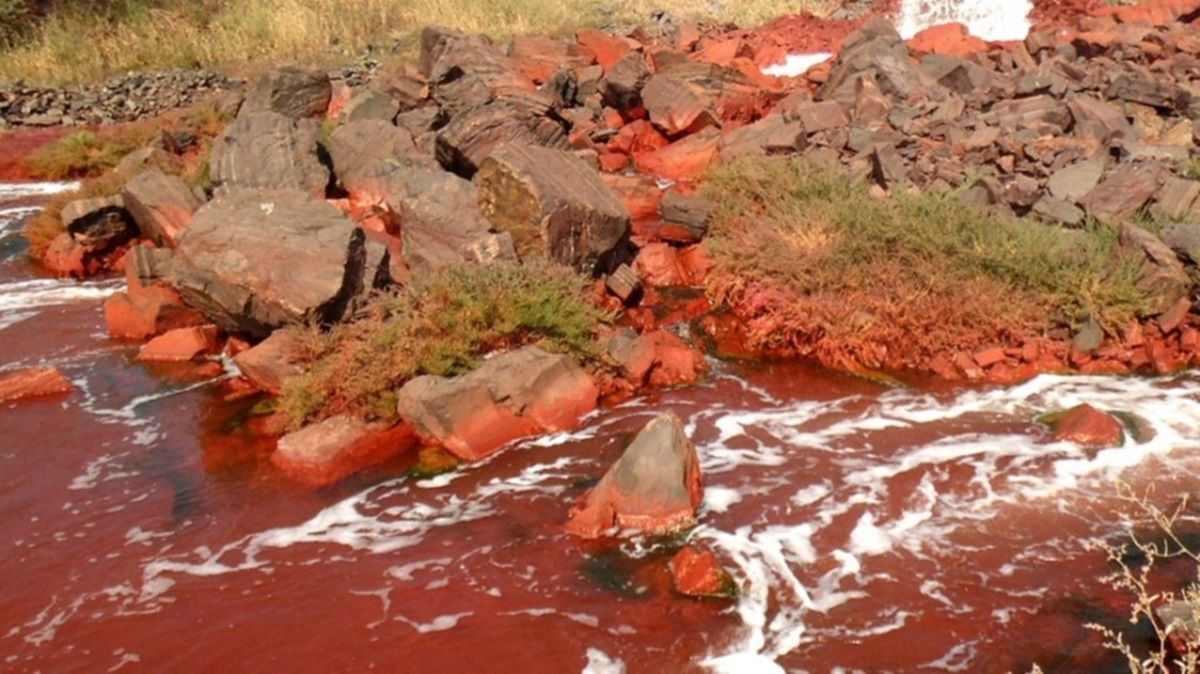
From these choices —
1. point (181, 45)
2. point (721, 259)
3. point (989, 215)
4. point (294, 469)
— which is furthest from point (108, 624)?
point (181, 45)

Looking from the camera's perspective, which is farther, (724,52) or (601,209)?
(724,52)

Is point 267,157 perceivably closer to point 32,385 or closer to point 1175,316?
point 32,385

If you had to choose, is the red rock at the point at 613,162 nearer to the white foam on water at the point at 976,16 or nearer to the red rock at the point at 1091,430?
the red rock at the point at 1091,430

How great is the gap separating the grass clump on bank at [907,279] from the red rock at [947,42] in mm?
7596

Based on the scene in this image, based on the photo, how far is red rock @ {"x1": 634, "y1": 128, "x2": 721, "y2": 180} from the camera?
14031 mm

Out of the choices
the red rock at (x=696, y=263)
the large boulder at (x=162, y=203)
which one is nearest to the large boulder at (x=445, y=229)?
the red rock at (x=696, y=263)

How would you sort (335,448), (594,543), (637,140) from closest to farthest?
(594,543) → (335,448) → (637,140)

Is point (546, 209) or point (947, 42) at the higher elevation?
point (947, 42)

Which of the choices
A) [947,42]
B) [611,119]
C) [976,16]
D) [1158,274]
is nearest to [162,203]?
[611,119]

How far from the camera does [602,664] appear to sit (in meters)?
5.50

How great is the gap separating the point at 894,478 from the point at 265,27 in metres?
21.2

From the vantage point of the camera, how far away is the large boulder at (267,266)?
8875 mm

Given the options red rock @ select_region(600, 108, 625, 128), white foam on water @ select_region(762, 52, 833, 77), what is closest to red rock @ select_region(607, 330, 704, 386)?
red rock @ select_region(600, 108, 625, 128)

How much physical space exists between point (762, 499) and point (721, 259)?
3932mm
